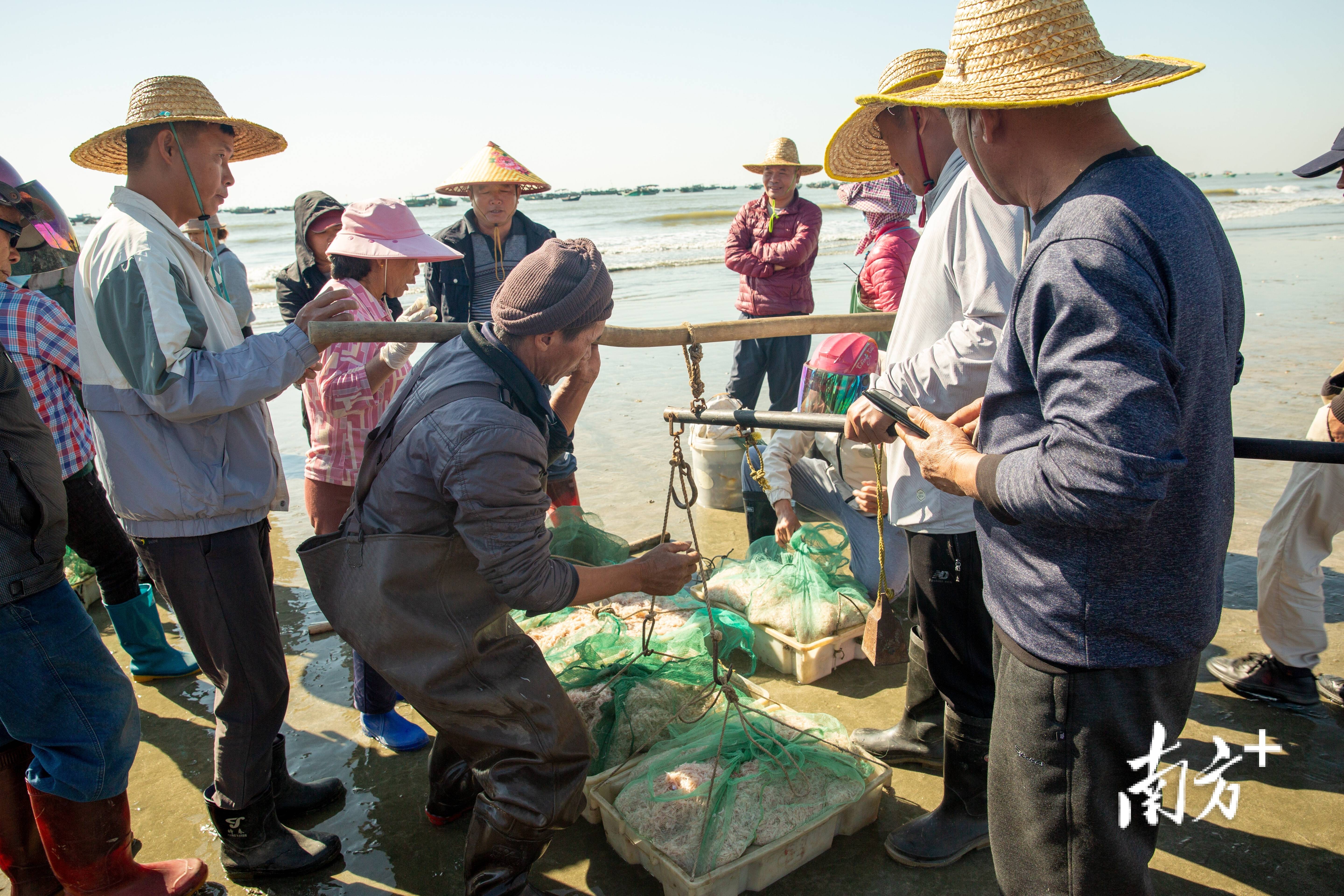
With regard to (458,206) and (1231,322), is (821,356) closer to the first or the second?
(1231,322)

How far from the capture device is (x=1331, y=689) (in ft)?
11.0

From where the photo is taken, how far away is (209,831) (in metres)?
2.98

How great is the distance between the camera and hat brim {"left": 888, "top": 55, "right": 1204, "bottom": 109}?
1474mm

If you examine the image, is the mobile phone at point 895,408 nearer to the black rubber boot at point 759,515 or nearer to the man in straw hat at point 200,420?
the man in straw hat at point 200,420

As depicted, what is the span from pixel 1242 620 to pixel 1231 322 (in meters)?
3.30

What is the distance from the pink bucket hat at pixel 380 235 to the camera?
3672 mm

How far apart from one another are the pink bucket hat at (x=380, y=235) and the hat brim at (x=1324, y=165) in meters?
3.76

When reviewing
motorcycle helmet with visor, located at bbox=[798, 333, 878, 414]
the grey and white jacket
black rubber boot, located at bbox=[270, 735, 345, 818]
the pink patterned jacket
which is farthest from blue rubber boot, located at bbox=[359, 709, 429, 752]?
motorcycle helmet with visor, located at bbox=[798, 333, 878, 414]

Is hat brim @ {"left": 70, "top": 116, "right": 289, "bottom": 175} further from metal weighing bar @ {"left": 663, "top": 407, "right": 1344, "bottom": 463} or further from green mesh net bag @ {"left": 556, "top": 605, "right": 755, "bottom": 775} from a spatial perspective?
green mesh net bag @ {"left": 556, "top": 605, "right": 755, "bottom": 775}

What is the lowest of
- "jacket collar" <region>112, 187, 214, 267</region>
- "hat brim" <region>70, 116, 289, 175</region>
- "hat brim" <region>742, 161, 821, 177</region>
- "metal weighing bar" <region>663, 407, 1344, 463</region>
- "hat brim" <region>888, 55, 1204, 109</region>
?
"metal weighing bar" <region>663, 407, 1344, 463</region>

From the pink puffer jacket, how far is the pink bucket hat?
2667mm

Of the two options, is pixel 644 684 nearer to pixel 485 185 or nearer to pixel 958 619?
pixel 958 619

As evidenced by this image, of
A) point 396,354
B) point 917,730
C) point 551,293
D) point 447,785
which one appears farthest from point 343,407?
point 917,730

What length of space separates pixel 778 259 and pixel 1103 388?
18.9 ft
